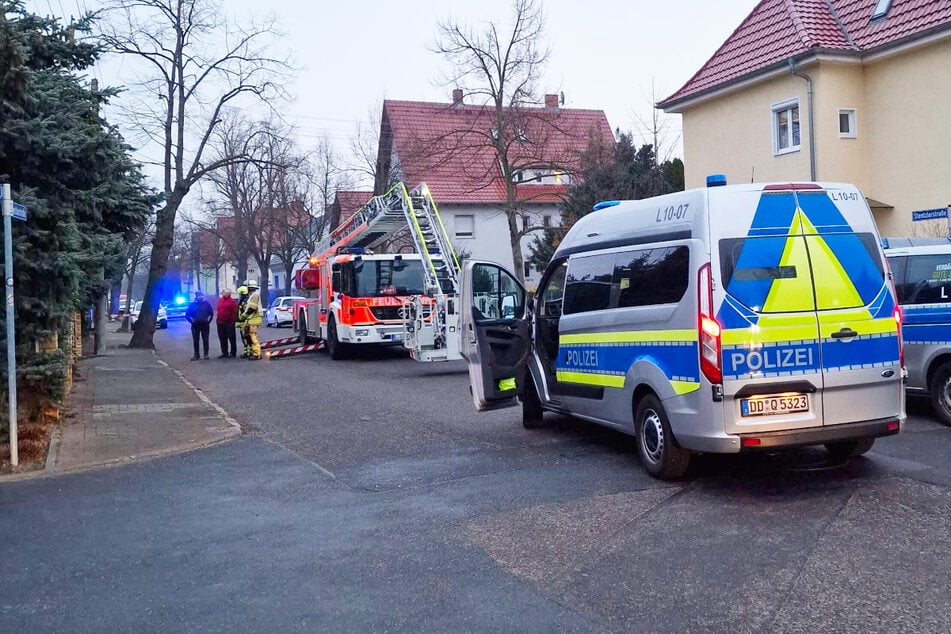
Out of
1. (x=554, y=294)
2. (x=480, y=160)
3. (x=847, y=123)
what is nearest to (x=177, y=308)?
(x=480, y=160)

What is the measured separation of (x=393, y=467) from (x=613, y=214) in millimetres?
3173

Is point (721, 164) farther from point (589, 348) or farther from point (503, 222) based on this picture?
point (503, 222)

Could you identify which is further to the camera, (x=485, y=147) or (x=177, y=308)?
(x=177, y=308)

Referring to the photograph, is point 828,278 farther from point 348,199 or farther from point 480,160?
point 348,199

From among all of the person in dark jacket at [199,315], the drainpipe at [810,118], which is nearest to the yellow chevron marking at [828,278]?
the drainpipe at [810,118]

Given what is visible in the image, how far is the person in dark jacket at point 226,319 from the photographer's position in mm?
24031

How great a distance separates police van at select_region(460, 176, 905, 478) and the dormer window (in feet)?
54.3

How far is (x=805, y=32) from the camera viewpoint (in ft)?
72.4

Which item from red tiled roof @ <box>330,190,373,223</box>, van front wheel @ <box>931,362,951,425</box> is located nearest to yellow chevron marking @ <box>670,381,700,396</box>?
van front wheel @ <box>931,362,951,425</box>

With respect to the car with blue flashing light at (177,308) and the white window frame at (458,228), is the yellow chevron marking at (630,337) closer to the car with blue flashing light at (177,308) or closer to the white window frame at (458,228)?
the white window frame at (458,228)

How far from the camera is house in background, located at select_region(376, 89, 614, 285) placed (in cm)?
3044

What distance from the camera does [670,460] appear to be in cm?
768

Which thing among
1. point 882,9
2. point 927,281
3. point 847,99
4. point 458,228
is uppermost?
point 882,9

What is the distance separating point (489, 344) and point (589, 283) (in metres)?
1.84
